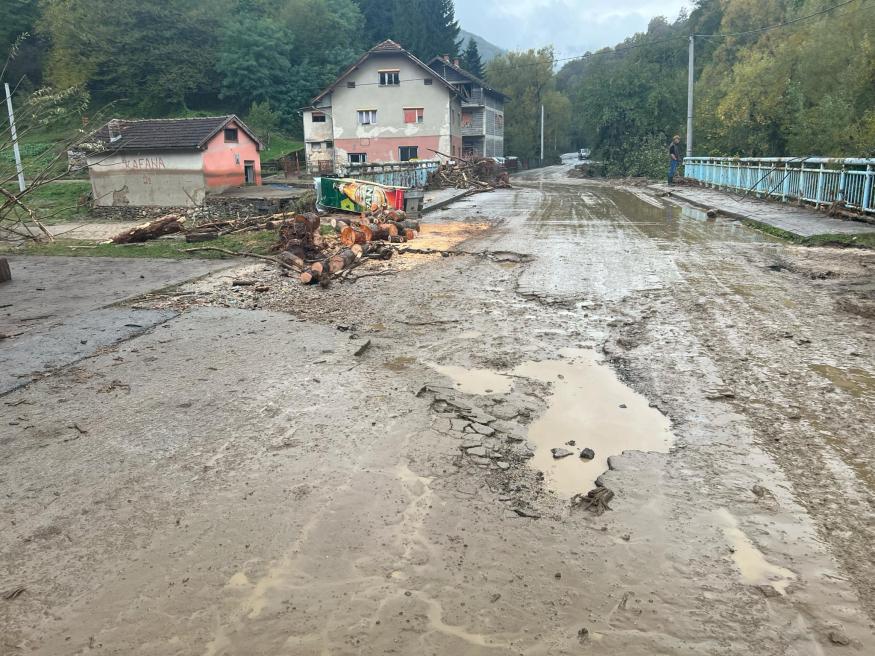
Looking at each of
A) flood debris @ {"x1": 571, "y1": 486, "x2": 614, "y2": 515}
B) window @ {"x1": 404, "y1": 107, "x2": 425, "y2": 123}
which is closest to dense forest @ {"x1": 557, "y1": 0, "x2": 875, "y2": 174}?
window @ {"x1": 404, "y1": 107, "x2": 425, "y2": 123}

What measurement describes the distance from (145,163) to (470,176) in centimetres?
1703

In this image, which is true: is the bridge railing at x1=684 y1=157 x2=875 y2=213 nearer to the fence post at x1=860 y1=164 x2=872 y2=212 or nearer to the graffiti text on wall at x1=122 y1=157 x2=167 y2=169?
the fence post at x1=860 y1=164 x2=872 y2=212

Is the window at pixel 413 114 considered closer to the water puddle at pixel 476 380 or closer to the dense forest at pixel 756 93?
the dense forest at pixel 756 93

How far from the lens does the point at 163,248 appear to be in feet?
47.2

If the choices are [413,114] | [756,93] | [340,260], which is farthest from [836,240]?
[413,114]

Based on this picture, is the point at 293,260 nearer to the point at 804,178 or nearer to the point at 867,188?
the point at 867,188

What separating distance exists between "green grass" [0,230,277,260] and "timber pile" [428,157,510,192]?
16.5 m

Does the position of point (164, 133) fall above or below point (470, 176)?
above

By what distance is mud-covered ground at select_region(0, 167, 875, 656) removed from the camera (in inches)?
111

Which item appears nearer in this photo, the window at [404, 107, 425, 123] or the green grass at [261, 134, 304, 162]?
the window at [404, 107, 425, 123]

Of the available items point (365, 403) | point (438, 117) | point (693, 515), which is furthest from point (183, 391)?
point (438, 117)

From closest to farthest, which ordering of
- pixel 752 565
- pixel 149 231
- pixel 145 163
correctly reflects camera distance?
pixel 752 565 < pixel 149 231 < pixel 145 163

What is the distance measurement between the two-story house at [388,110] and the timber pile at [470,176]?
1110cm

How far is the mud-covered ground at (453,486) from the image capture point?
281cm
